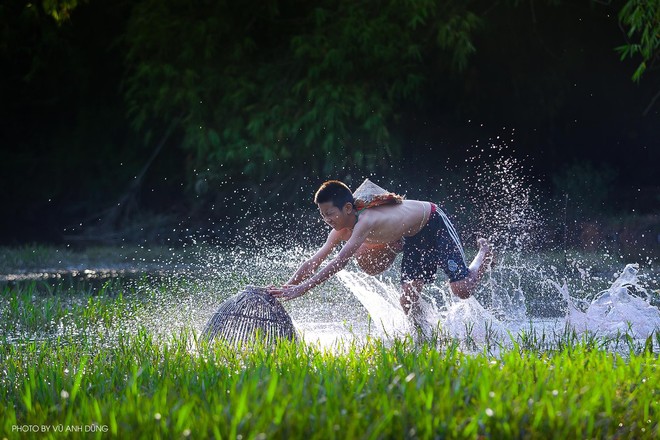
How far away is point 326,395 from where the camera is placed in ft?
12.5

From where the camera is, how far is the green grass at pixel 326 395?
3.48m

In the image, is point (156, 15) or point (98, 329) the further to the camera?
point (156, 15)

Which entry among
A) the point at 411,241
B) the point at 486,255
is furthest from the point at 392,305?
the point at 486,255

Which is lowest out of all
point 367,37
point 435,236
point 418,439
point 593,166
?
point 418,439

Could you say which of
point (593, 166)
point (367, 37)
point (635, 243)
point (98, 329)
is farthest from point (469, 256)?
point (98, 329)

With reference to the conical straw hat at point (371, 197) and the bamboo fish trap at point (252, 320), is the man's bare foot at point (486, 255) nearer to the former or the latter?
the conical straw hat at point (371, 197)

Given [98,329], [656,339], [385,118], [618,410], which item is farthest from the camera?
[385,118]

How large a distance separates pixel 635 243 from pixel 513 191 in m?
2.89

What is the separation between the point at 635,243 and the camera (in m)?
14.0

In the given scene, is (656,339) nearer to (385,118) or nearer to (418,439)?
(418,439)

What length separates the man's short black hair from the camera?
630 centimetres

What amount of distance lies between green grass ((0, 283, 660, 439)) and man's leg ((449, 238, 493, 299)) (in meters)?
1.42

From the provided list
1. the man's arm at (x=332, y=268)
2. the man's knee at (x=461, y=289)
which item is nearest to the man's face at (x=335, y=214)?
the man's arm at (x=332, y=268)

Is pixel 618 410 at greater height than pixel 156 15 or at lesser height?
lesser
